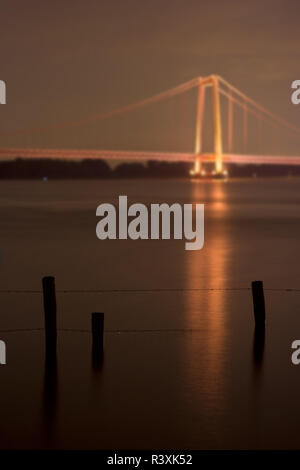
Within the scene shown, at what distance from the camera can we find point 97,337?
7230 mm

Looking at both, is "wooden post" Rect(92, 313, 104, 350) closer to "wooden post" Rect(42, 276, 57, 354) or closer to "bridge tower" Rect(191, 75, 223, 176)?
"wooden post" Rect(42, 276, 57, 354)

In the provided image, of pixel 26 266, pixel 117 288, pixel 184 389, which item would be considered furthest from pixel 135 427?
A: pixel 26 266

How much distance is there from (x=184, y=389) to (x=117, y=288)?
5.78m

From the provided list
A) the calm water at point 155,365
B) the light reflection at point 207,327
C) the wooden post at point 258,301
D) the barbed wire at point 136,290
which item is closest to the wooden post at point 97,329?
the calm water at point 155,365

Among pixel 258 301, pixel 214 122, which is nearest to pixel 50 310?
pixel 258 301

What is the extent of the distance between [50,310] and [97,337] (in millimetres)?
442

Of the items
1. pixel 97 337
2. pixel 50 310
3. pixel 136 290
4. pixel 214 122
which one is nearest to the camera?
pixel 50 310

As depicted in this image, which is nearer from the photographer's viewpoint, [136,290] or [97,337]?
[97,337]

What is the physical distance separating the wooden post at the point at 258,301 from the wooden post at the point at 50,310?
1.64 m

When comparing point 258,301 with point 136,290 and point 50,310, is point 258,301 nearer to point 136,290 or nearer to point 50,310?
point 50,310

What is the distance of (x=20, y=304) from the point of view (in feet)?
33.4

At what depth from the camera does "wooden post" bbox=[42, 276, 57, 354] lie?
23.0 ft

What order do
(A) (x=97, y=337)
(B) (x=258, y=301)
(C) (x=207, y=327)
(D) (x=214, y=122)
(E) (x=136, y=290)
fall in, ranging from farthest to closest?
(D) (x=214, y=122)
(E) (x=136, y=290)
(C) (x=207, y=327)
(B) (x=258, y=301)
(A) (x=97, y=337)

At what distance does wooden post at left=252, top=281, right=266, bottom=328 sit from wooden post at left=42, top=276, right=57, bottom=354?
164 cm
